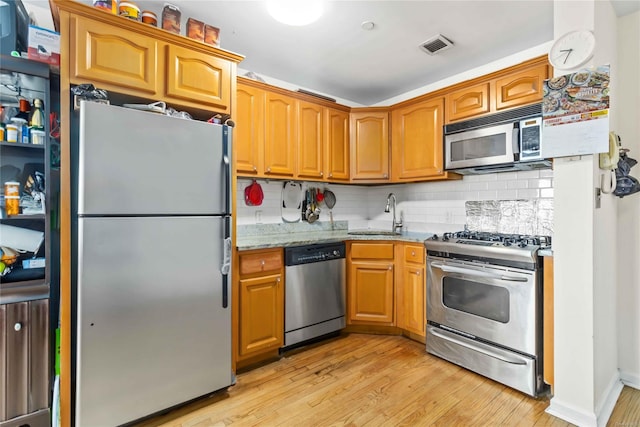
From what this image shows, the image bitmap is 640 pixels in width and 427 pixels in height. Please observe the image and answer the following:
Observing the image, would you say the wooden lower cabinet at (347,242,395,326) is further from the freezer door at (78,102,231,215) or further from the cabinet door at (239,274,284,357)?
the freezer door at (78,102,231,215)

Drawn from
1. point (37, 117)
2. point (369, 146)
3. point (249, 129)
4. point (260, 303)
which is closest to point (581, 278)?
point (260, 303)

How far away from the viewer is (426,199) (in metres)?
3.30

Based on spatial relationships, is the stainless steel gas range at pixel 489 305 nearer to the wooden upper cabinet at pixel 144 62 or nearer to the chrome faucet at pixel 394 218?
the chrome faucet at pixel 394 218

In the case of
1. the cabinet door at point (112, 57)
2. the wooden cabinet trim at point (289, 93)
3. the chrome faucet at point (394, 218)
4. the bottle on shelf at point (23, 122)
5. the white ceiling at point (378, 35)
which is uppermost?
the white ceiling at point (378, 35)

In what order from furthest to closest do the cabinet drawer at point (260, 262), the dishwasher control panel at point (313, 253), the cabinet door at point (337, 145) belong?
the cabinet door at point (337, 145) → the dishwasher control panel at point (313, 253) → the cabinet drawer at point (260, 262)

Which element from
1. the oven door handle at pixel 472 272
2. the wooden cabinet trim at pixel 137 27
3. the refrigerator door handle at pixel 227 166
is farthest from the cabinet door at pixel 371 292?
the wooden cabinet trim at pixel 137 27

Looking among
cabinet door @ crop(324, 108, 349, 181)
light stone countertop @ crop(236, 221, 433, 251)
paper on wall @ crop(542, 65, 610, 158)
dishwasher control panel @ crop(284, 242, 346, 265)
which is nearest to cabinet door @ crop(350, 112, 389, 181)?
cabinet door @ crop(324, 108, 349, 181)

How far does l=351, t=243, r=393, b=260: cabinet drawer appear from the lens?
2.88m

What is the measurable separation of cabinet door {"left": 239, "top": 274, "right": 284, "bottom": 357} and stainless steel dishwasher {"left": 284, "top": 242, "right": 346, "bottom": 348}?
0.08m

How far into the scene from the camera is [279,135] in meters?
2.77

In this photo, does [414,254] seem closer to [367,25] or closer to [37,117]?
[367,25]

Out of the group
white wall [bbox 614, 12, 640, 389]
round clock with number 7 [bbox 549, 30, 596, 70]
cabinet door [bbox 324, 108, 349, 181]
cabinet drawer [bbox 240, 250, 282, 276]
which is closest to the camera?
round clock with number 7 [bbox 549, 30, 596, 70]

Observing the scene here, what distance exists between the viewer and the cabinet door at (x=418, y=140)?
112 inches

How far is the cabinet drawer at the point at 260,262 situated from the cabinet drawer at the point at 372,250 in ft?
2.57
